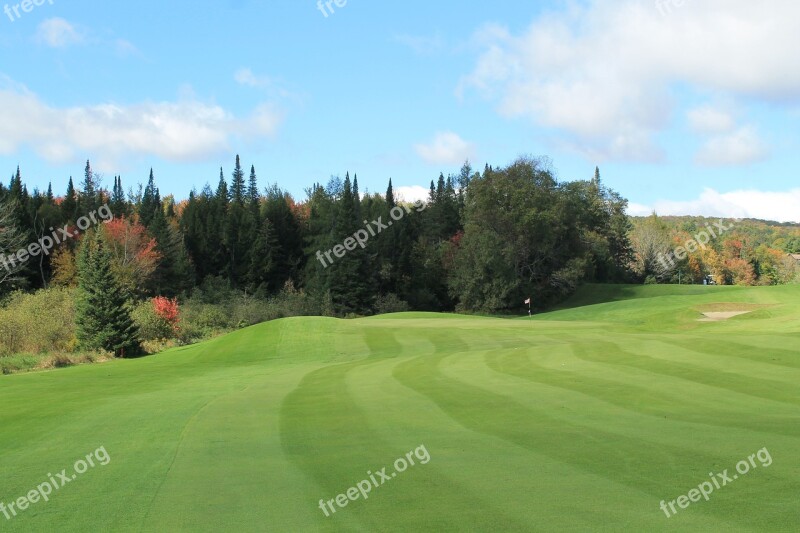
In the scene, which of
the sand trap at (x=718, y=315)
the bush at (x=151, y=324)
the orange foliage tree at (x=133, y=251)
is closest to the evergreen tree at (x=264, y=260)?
the orange foliage tree at (x=133, y=251)

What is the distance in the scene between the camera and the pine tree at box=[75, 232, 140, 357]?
123ft

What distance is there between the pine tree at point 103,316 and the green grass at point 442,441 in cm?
1683

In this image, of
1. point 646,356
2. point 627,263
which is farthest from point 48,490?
point 627,263

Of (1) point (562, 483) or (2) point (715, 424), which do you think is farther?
(2) point (715, 424)

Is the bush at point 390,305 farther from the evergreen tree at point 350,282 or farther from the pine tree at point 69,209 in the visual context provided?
the pine tree at point 69,209

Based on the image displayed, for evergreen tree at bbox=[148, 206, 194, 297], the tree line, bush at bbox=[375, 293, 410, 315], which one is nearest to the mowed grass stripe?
the tree line

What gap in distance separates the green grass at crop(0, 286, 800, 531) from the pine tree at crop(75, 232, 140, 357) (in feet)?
Result: 55.2

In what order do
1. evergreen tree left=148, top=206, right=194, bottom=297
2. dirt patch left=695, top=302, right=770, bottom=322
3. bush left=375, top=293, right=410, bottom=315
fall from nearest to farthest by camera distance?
1. dirt patch left=695, top=302, right=770, bottom=322
2. evergreen tree left=148, top=206, right=194, bottom=297
3. bush left=375, top=293, right=410, bottom=315

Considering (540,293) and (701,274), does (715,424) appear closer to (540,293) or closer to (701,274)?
(540,293)

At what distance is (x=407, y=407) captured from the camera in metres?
13.1

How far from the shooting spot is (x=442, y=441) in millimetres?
10031

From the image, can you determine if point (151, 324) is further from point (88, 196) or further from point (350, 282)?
point (88, 196)

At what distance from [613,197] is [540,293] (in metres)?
29.9

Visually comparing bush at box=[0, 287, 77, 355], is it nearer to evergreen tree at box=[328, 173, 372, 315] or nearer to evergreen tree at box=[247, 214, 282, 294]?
evergreen tree at box=[328, 173, 372, 315]
